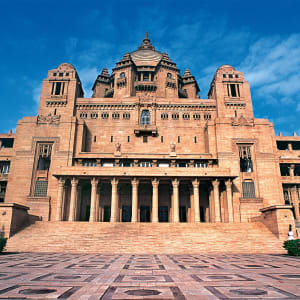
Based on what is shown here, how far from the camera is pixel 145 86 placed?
63219mm

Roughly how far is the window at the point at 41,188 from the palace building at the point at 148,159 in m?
0.17

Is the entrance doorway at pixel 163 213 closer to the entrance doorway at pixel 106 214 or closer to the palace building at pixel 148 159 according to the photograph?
the palace building at pixel 148 159

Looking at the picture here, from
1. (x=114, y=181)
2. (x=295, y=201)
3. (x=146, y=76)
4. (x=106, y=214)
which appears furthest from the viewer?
(x=146, y=76)

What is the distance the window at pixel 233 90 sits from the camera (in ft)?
177

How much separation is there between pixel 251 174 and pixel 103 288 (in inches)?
1641

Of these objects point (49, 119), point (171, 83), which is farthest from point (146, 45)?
point (49, 119)

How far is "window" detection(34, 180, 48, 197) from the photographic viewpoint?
147 feet

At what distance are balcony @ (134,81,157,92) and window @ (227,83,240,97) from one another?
17415mm

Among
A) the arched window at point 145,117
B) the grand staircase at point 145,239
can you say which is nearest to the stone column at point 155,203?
the grand staircase at point 145,239

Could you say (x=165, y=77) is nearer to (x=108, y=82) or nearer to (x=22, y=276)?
(x=108, y=82)

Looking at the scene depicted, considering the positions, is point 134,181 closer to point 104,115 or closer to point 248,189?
point 104,115

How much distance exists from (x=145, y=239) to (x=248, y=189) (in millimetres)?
23186

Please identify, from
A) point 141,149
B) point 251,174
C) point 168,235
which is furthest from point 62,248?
point 251,174

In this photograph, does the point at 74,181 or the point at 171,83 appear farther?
the point at 171,83
